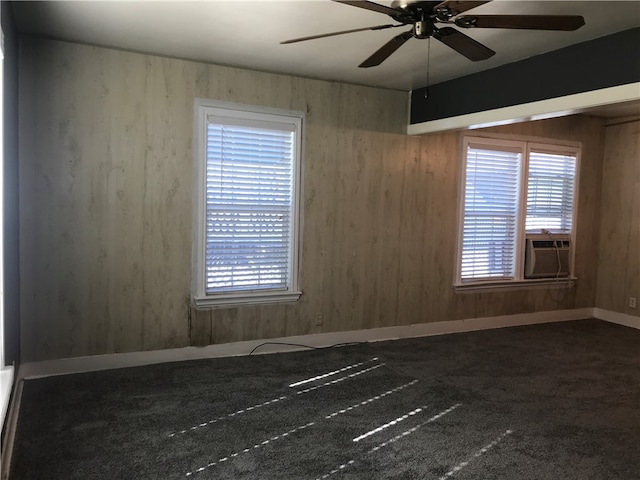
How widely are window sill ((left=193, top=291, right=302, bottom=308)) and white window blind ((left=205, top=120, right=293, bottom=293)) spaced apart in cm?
7

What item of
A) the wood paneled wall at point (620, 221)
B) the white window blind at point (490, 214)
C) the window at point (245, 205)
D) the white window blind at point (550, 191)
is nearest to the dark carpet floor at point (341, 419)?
the window at point (245, 205)

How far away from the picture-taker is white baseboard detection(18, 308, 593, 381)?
383 cm

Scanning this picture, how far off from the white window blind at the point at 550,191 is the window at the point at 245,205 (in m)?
2.90

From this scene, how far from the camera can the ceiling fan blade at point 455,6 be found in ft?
7.27

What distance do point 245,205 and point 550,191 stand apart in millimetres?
3683

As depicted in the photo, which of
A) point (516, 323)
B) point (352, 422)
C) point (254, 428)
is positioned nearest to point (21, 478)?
point (254, 428)

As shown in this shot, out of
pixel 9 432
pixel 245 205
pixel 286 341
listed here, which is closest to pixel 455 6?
pixel 245 205

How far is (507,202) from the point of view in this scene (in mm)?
5715

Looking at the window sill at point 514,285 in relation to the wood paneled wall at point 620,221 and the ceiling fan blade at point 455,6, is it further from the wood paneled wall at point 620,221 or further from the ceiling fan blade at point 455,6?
the ceiling fan blade at point 455,6

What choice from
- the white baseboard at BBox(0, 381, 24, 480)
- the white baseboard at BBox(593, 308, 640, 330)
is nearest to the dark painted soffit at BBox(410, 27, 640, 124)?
the white baseboard at BBox(593, 308, 640, 330)

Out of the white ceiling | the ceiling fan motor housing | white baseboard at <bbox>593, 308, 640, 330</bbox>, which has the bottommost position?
white baseboard at <bbox>593, 308, 640, 330</bbox>

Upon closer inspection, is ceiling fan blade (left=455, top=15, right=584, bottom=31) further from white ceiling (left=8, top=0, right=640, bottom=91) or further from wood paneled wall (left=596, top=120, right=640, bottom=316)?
wood paneled wall (left=596, top=120, right=640, bottom=316)

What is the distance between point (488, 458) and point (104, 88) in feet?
11.6

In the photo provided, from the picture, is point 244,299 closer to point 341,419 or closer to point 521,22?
point 341,419
